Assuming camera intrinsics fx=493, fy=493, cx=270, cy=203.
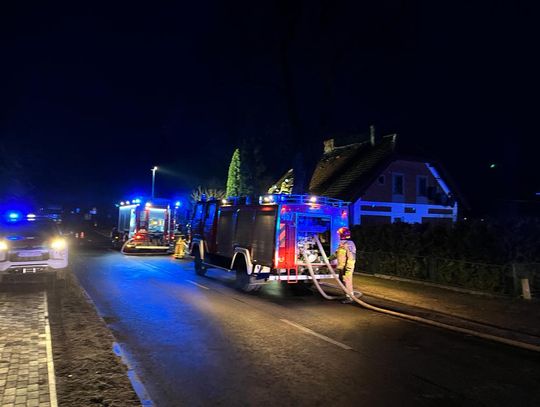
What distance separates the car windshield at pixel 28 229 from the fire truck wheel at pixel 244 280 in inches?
195

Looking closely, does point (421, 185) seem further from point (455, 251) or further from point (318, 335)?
point (318, 335)

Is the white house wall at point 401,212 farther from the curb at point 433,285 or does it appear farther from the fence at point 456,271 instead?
the curb at point 433,285

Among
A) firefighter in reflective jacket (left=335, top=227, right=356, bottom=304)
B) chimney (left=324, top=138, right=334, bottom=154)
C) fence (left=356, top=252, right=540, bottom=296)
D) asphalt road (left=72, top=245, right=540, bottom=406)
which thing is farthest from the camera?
chimney (left=324, top=138, right=334, bottom=154)

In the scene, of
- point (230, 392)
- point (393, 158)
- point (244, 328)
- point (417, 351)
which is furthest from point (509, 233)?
point (393, 158)

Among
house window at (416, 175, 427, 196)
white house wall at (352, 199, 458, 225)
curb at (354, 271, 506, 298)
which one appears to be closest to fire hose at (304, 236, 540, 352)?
curb at (354, 271, 506, 298)

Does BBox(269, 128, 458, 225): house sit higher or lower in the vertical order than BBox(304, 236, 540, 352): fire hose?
higher

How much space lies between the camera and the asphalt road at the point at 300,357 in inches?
210

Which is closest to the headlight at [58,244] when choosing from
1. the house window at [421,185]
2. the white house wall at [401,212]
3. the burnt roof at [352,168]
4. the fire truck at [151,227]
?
the fire truck at [151,227]

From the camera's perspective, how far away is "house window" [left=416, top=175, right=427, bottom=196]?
3114 centimetres

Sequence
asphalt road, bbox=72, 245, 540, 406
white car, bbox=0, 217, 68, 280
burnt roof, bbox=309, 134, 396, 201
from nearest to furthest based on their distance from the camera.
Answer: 1. asphalt road, bbox=72, 245, 540, 406
2. white car, bbox=0, 217, 68, 280
3. burnt roof, bbox=309, 134, 396, 201

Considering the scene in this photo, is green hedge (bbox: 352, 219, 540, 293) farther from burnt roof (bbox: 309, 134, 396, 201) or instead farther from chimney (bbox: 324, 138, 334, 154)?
chimney (bbox: 324, 138, 334, 154)

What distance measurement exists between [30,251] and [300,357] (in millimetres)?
8300

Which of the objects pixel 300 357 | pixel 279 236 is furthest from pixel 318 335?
pixel 279 236

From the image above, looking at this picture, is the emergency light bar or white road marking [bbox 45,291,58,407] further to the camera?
the emergency light bar
